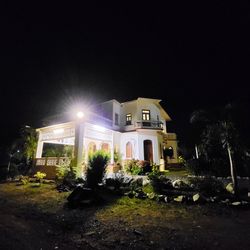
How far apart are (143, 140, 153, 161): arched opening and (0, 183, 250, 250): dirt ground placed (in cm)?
1157

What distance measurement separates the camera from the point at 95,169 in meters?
8.07

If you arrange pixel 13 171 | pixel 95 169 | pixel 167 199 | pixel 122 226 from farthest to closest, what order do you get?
pixel 13 171 → pixel 95 169 → pixel 167 199 → pixel 122 226

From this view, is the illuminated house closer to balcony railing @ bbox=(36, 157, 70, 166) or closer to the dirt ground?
balcony railing @ bbox=(36, 157, 70, 166)

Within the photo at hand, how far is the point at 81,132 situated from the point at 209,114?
795 cm

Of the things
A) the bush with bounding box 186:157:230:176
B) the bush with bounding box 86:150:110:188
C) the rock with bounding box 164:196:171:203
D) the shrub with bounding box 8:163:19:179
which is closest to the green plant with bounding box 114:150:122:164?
the bush with bounding box 186:157:230:176

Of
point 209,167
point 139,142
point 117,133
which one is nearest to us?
point 209,167

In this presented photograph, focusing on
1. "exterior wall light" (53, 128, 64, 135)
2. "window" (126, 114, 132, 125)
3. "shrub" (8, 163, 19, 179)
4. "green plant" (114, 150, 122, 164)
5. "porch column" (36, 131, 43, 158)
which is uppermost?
"window" (126, 114, 132, 125)

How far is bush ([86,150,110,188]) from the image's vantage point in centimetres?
796

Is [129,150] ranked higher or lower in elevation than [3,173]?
higher

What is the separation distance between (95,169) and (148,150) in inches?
430

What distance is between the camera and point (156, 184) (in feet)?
24.1

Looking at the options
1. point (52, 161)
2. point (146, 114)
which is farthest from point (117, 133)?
point (52, 161)

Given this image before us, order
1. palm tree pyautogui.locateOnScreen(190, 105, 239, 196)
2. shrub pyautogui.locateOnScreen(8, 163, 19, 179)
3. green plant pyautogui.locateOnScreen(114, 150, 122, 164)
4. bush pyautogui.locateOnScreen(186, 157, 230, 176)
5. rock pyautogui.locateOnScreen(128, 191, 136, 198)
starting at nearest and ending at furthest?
rock pyautogui.locateOnScreen(128, 191, 136, 198)
palm tree pyautogui.locateOnScreen(190, 105, 239, 196)
bush pyautogui.locateOnScreen(186, 157, 230, 176)
shrub pyautogui.locateOnScreen(8, 163, 19, 179)
green plant pyautogui.locateOnScreen(114, 150, 122, 164)

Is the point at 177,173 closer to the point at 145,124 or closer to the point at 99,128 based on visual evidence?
the point at 145,124
